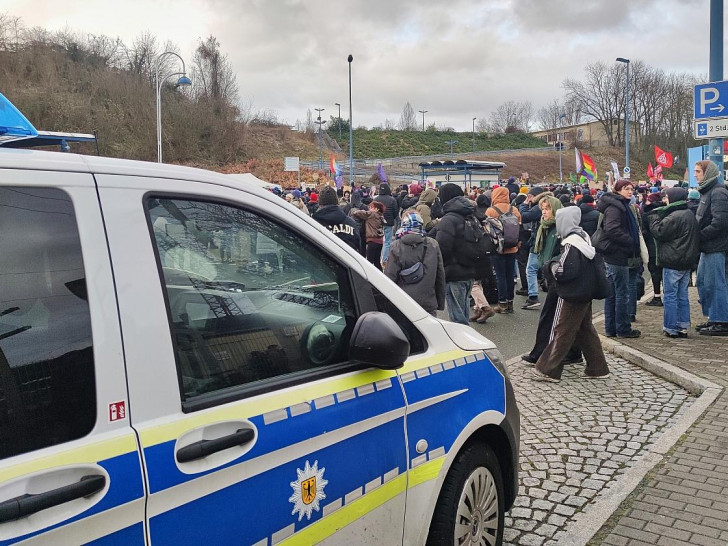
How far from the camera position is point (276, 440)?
183cm

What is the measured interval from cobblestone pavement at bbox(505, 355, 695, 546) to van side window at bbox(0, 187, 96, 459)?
2716 millimetres

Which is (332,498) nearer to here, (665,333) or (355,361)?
(355,361)

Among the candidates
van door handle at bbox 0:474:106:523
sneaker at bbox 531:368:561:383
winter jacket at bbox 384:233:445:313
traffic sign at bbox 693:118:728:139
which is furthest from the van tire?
traffic sign at bbox 693:118:728:139

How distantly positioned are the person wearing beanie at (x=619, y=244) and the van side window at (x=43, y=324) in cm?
696

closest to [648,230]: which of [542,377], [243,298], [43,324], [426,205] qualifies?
[426,205]

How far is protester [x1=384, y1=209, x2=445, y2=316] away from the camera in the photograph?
6191mm

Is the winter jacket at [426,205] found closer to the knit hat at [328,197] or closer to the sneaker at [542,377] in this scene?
the knit hat at [328,197]

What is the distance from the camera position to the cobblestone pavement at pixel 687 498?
11.0 ft

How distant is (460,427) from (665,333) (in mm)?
6170

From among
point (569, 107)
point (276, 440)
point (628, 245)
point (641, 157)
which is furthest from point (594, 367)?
point (569, 107)

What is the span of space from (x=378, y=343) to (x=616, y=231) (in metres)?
6.12

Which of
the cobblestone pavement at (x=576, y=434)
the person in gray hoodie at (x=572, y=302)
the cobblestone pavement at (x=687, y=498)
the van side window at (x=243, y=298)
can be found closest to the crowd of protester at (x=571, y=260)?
the person in gray hoodie at (x=572, y=302)

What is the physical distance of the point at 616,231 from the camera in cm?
741

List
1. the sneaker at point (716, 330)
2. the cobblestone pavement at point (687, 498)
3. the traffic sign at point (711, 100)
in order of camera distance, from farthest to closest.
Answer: the traffic sign at point (711, 100) < the sneaker at point (716, 330) < the cobblestone pavement at point (687, 498)
